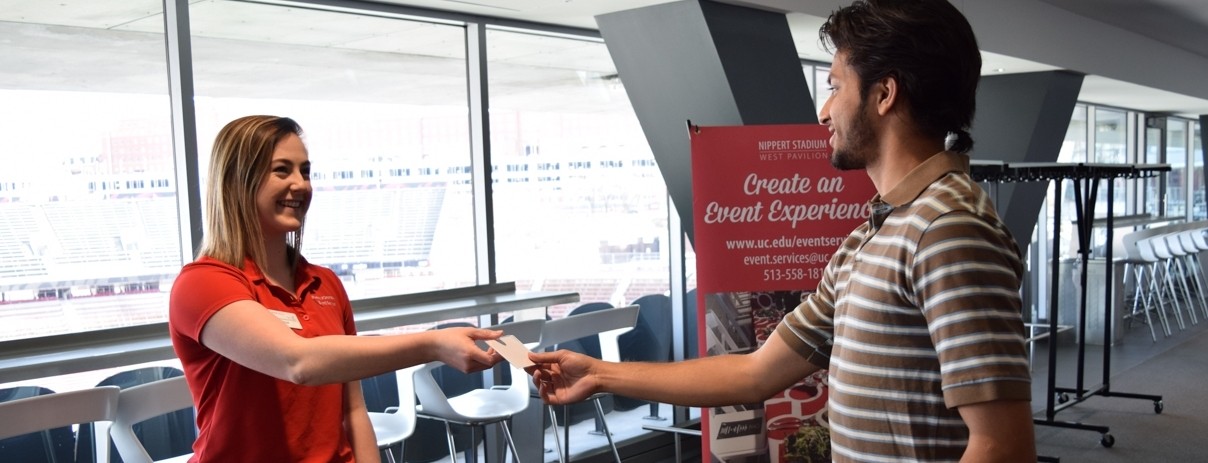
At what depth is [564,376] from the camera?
79.7 inches

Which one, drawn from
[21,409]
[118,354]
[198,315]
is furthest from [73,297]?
[198,315]

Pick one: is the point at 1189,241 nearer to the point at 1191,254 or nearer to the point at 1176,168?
the point at 1191,254

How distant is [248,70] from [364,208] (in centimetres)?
83

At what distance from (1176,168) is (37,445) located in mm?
13999

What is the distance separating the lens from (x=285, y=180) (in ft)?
6.56

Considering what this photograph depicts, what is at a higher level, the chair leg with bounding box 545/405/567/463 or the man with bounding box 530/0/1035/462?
the man with bounding box 530/0/1035/462

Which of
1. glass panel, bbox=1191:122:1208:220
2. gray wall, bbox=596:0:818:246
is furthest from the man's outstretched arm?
glass panel, bbox=1191:122:1208:220

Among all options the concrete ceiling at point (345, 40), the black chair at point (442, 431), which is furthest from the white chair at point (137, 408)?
the black chair at point (442, 431)

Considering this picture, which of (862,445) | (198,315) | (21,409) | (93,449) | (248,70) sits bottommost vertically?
(93,449)

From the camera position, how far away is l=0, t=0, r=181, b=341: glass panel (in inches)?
148

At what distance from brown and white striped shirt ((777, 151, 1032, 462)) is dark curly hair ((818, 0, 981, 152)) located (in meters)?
0.07

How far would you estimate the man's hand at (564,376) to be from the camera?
198 centimetres

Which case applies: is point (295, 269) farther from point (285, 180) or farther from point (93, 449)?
point (93, 449)

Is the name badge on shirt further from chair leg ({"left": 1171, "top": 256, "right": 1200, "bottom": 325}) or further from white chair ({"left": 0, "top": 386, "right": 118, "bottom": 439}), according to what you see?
chair leg ({"left": 1171, "top": 256, "right": 1200, "bottom": 325})
